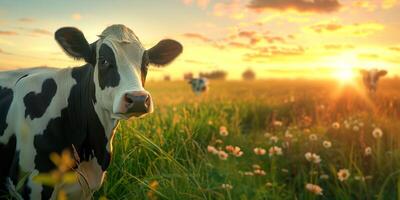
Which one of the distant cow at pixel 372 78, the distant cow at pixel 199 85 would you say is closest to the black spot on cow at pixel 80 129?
the distant cow at pixel 372 78

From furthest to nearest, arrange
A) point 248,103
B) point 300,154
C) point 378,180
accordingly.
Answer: point 248,103 → point 300,154 → point 378,180

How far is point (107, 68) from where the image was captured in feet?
12.4

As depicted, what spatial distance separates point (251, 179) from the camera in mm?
5102

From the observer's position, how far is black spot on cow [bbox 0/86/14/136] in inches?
165

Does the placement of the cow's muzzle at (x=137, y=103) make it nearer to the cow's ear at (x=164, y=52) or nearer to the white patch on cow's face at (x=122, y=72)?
the white patch on cow's face at (x=122, y=72)

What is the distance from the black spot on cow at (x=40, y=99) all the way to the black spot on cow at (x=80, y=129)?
0.15 m

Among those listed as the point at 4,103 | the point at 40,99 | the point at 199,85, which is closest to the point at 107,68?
the point at 40,99

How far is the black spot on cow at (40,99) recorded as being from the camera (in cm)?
404

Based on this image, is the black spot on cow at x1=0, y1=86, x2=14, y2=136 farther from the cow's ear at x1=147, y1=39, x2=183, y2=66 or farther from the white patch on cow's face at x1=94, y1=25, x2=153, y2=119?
the cow's ear at x1=147, y1=39, x2=183, y2=66

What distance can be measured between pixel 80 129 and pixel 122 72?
723mm

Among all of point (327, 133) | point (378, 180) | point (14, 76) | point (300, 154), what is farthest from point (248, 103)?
point (14, 76)

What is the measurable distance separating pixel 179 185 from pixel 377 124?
4.78 m

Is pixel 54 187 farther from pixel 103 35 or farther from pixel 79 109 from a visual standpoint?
pixel 103 35

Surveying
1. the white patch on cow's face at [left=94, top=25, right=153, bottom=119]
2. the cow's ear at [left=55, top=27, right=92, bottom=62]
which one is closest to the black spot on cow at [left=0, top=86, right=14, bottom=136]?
the cow's ear at [left=55, top=27, right=92, bottom=62]
